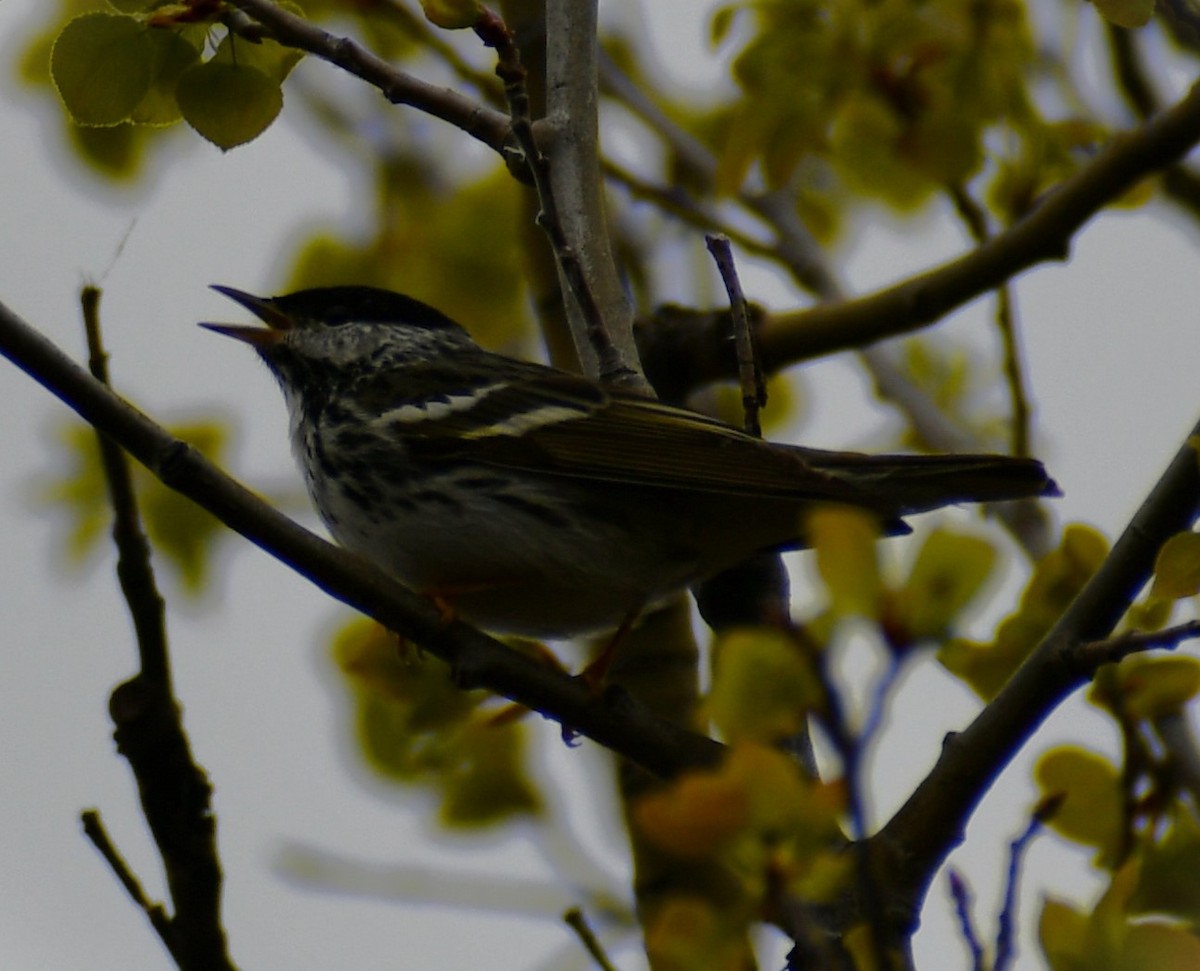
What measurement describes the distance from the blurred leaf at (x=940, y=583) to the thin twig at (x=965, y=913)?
336 millimetres

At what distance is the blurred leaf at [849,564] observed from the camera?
1.29 metres

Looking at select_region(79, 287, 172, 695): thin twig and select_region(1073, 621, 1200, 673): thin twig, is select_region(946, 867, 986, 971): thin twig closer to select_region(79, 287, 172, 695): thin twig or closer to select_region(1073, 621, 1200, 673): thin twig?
select_region(1073, 621, 1200, 673): thin twig

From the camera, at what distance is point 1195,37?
280 centimetres

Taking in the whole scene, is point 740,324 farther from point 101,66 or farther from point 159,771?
point 159,771

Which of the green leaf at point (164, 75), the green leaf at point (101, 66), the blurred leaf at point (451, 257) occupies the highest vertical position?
the blurred leaf at point (451, 257)

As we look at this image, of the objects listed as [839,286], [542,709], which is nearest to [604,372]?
[542,709]

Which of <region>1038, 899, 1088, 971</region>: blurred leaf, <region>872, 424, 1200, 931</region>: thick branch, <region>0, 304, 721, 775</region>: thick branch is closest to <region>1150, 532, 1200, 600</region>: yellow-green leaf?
<region>872, 424, 1200, 931</region>: thick branch

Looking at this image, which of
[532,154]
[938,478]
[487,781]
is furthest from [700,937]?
[938,478]

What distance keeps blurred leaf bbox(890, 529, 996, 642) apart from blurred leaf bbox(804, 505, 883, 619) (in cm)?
3

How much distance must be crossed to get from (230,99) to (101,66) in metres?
0.20

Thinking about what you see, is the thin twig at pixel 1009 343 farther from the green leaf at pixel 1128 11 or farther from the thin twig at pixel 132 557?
the thin twig at pixel 132 557

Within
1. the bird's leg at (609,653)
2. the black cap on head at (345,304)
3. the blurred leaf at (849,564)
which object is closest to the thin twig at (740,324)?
the bird's leg at (609,653)

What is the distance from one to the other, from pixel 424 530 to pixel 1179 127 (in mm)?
1742

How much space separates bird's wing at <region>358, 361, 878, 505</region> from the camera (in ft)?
9.95
